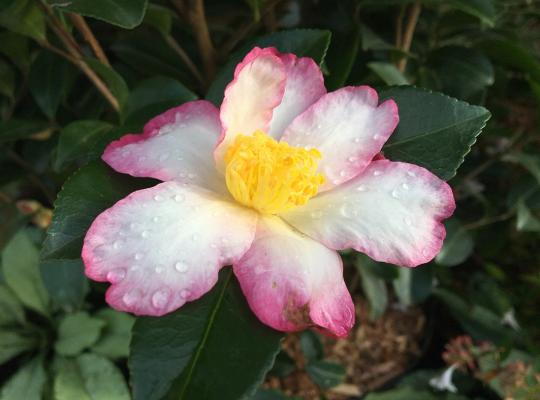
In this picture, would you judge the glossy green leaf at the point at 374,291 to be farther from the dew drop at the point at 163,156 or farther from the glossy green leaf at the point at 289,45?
the dew drop at the point at 163,156

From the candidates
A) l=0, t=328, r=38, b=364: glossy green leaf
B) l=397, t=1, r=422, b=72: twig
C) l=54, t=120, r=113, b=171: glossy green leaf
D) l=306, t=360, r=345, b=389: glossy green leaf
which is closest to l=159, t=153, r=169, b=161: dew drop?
l=54, t=120, r=113, b=171: glossy green leaf

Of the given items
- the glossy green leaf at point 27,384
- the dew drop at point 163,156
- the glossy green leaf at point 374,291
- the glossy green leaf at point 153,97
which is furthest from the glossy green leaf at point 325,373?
the dew drop at point 163,156

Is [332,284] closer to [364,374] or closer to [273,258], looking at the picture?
[273,258]

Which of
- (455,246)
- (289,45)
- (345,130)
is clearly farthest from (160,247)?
(455,246)

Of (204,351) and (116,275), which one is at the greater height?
(116,275)

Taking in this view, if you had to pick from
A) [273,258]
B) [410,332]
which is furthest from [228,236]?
[410,332]

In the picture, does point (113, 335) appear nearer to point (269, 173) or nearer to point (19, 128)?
point (19, 128)
